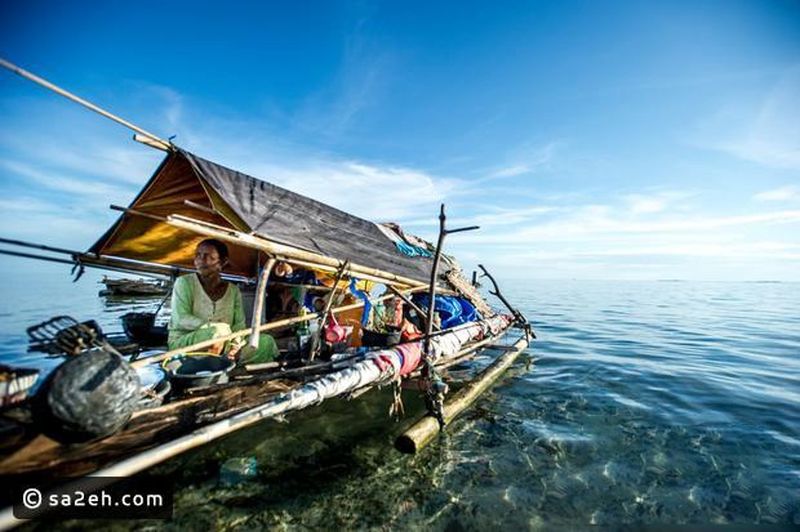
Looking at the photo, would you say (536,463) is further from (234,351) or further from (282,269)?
(282,269)

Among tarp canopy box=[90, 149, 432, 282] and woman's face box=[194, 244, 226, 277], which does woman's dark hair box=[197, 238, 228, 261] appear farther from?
tarp canopy box=[90, 149, 432, 282]

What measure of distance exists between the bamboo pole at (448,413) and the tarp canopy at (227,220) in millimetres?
2442

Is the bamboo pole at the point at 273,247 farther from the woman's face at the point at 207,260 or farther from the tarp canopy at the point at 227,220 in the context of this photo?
the woman's face at the point at 207,260

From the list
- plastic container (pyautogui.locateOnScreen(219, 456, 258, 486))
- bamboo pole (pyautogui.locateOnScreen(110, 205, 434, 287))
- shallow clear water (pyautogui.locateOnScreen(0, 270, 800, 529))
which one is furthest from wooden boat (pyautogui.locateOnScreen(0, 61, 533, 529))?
plastic container (pyautogui.locateOnScreen(219, 456, 258, 486))

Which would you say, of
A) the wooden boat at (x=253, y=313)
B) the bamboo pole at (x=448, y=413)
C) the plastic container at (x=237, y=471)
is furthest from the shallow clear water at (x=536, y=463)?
the wooden boat at (x=253, y=313)

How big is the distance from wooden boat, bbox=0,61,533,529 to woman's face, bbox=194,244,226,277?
570 mm

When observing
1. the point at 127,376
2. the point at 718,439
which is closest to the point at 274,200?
the point at 127,376

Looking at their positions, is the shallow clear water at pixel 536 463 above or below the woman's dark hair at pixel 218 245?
below

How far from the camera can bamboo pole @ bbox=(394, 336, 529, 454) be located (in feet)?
13.5

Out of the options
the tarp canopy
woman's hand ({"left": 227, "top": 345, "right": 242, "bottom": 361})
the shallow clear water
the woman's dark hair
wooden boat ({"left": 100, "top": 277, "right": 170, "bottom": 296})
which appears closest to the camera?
the shallow clear water

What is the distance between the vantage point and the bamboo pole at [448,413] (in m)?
4.11

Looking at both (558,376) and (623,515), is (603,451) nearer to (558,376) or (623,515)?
(623,515)

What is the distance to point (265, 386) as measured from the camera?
15.2 feet

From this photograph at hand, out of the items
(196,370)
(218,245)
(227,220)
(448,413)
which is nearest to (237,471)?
(196,370)
